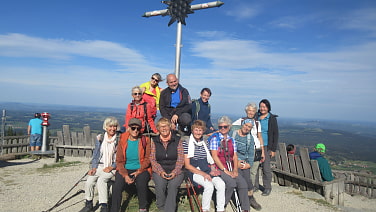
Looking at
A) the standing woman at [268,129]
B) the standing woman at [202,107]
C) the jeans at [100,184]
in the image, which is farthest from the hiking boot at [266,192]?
the jeans at [100,184]

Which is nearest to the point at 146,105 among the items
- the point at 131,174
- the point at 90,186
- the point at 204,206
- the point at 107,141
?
the point at 107,141

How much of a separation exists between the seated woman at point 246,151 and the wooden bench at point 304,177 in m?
2.00

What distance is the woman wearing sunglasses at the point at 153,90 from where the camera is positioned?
5.68 m

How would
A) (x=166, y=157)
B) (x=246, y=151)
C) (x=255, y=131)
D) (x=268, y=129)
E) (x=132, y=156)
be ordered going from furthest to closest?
1. (x=268, y=129)
2. (x=255, y=131)
3. (x=246, y=151)
4. (x=132, y=156)
5. (x=166, y=157)

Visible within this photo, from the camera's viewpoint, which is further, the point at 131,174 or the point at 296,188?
the point at 296,188

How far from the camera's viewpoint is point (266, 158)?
5.72 m

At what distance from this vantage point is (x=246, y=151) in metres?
5.04

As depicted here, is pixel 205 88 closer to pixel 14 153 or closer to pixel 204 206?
pixel 204 206

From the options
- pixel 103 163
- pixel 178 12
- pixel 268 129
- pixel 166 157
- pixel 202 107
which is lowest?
pixel 103 163

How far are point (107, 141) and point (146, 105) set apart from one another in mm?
1054

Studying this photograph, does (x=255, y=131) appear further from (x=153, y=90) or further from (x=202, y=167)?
(x=153, y=90)

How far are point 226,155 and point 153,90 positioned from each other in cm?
235

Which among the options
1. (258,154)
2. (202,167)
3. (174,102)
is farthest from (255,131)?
(174,102)

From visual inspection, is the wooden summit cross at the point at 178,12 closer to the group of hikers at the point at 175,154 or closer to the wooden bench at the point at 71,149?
the group of hikers at the point at 175,154
